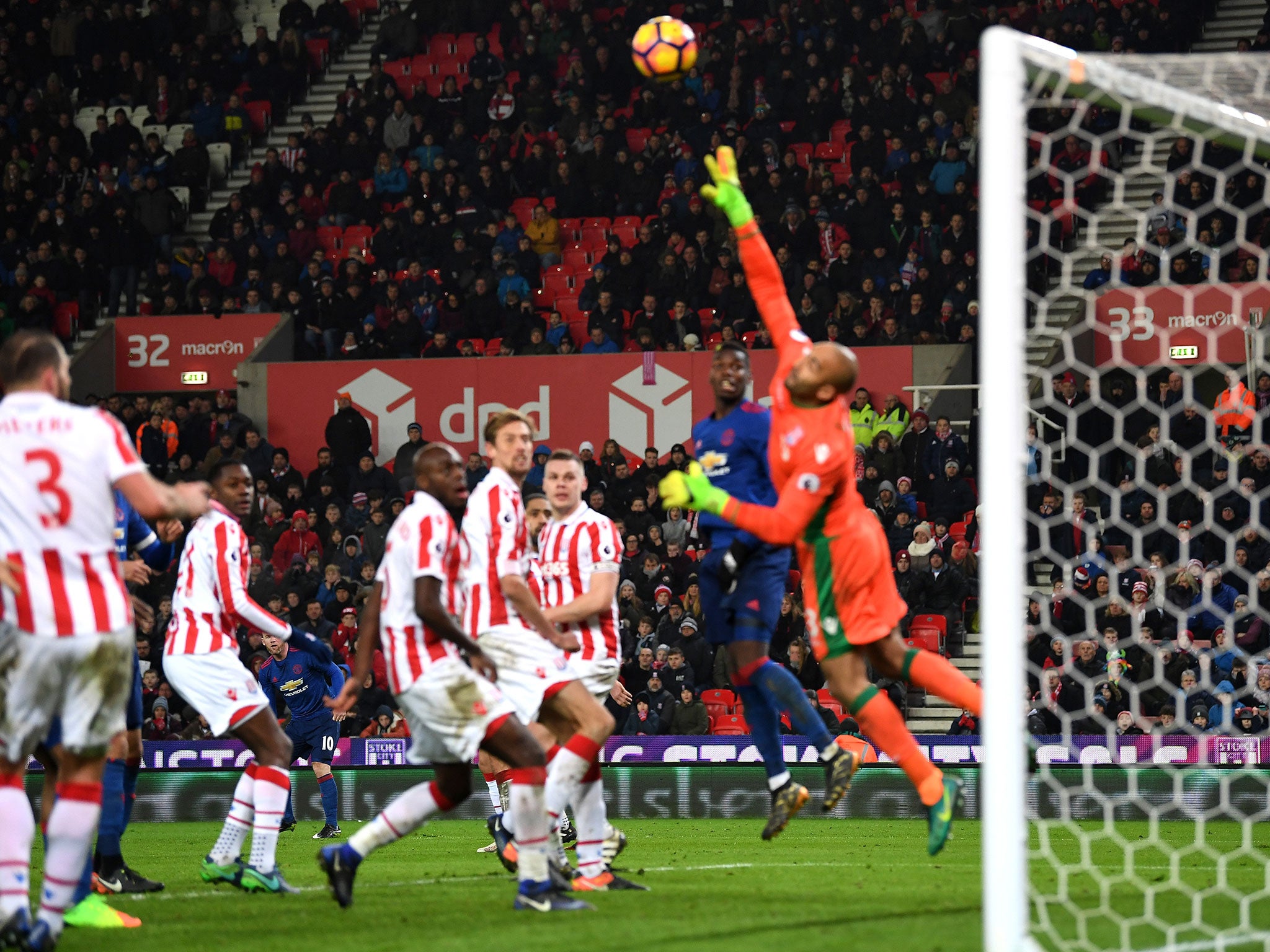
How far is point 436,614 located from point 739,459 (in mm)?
2241

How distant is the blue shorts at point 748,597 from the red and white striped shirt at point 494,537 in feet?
3.78

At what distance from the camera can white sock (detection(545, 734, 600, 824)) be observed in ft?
25.1

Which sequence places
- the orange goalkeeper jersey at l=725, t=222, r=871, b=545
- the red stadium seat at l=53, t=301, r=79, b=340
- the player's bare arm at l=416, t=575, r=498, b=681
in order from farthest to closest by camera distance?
1. the red stadium seat at l=53, t=301, r=79, b=340
2. the orange goalkeeper jersey at l=725, t=222, r=871, b=545
3. the player's bare arm at l=416, t=575, r=498, b=681

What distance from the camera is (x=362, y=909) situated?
23.6ft

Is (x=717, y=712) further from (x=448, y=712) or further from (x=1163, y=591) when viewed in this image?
(x=448, y=712)

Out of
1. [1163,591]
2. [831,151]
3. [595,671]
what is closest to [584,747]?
[595,671]

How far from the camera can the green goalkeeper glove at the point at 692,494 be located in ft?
21.0

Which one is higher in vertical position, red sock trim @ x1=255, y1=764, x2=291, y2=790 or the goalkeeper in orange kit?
the goalkeeper in orange kit

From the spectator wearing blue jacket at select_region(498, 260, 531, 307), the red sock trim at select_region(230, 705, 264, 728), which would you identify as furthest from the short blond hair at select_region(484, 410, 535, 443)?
the spectator wearing blue jacket at select_region(498, 260, 531, 307)

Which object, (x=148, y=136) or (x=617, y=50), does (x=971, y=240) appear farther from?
(x=148, y=136)

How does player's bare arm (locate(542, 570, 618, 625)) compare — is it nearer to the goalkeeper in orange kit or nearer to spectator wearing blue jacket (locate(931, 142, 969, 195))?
the goalkeeper in orange kit

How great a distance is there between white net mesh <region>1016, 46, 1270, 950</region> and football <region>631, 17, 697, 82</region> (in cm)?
235

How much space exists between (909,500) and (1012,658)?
12.2 metres

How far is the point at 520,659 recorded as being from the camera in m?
7.50
